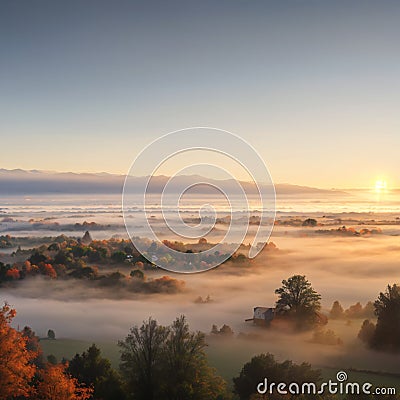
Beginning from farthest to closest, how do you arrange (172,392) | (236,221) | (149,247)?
(149,247) < (236,221) < (172,392)

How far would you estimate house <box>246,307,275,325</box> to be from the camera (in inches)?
2490

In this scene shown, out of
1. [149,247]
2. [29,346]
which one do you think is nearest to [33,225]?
[149,247]

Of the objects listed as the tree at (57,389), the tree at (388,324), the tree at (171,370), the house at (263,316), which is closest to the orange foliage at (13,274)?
the house at (263,316)

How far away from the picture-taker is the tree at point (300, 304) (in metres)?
55.0

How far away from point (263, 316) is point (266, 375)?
3153 centimetres

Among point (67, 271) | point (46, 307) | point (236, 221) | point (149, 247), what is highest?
point (236, 221)

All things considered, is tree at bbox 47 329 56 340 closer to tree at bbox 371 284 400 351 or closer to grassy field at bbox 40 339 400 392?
grassy field at bbox 40 339 400 392

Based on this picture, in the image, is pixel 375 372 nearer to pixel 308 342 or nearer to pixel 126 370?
pixel 308 342

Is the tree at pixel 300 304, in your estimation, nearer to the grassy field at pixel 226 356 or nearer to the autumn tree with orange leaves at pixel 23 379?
the grassy field at pixel 226 356

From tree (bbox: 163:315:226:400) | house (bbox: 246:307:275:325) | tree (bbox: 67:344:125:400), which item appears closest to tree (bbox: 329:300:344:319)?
house (bbox: 246:307:275:325)

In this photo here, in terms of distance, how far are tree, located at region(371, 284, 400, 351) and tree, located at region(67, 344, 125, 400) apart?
30514 mm

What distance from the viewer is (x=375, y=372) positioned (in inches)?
1722

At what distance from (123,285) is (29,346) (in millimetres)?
50487

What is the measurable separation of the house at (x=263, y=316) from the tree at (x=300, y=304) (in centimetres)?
544
